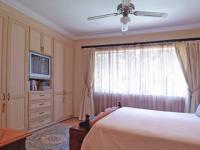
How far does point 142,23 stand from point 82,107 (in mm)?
Answer: 2827

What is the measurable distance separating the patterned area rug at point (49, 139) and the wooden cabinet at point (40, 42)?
5.86ft

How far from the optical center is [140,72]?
4.36 meters

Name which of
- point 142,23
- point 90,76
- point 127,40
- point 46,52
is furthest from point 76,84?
point 142,23

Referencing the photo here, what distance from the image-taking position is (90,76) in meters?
4.87

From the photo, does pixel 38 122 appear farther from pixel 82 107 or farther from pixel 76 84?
pixel 76 84

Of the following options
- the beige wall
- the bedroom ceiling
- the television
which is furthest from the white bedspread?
the beige wall

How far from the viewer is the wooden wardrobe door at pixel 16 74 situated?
3036mm

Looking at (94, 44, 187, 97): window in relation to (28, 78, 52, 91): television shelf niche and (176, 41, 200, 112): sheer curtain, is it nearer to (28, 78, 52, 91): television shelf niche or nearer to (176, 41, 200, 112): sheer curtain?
(176, 41, 200, 112): sheer curtain

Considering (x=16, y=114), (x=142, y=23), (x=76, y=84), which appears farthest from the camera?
(x=76, y=84)

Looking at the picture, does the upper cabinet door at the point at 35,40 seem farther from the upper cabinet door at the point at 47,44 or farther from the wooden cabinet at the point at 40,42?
the upper cabinet door at the point at 47,44

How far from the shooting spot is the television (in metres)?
3.60

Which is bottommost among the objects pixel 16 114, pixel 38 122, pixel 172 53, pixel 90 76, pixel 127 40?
pixel 38 122

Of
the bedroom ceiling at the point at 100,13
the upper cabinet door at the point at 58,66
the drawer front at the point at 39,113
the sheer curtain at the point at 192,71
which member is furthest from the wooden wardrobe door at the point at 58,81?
the sheer curtain at the point at 192,71

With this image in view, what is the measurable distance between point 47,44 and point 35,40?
415 millimetres
